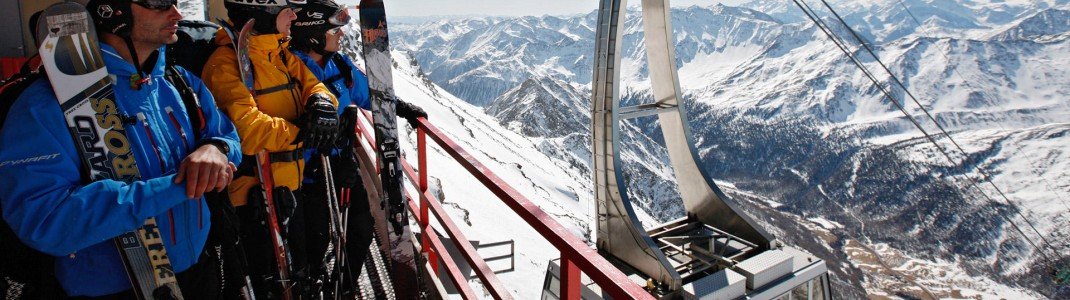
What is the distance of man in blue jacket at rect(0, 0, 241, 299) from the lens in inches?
85.0

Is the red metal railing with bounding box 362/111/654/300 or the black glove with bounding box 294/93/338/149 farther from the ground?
the black glove with bounding box 294/93/338/149

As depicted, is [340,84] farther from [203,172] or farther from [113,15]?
[203,172]

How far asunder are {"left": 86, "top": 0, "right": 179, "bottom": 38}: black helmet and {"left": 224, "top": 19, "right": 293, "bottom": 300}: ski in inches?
44.7

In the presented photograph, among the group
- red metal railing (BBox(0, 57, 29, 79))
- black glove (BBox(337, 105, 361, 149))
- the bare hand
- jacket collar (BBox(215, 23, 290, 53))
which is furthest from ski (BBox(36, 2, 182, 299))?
red metal railing (BBox(0, 57, 29, 79))

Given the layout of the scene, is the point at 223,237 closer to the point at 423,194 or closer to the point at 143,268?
the point at 143,268

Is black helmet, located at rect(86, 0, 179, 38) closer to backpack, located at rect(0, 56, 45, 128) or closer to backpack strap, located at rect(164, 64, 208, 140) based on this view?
backpack, located at rect(0, 56, 45, 128)

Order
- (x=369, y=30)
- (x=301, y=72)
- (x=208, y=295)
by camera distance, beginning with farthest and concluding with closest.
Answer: (x=369, y=30) → (x=301, y=72) → (x=208, y=295)

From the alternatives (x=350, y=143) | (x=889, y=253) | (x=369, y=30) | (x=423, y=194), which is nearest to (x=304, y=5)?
(x=369, y=30)

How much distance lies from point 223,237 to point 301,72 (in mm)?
1574

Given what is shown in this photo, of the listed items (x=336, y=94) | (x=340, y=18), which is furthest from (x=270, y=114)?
(x=340, y=18)

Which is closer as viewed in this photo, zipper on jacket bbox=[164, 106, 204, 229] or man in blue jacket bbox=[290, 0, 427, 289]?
zipper on jacket bbox=[164, 106, 204, 229]

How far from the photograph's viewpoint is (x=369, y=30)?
17.5ft

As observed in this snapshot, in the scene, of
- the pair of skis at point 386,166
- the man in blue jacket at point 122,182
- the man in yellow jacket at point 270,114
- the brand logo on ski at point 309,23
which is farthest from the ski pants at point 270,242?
the brand logo on ski at point 309,23

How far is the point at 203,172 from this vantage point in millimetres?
2506
